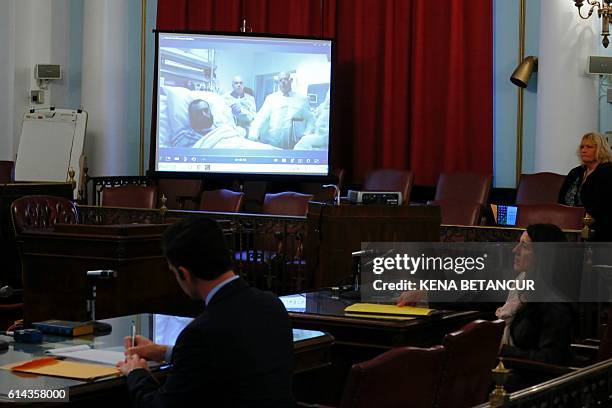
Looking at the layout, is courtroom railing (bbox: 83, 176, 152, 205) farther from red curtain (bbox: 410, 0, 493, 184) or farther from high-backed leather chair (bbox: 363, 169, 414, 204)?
red curtain (bbox: 410, 0, 493, 184)

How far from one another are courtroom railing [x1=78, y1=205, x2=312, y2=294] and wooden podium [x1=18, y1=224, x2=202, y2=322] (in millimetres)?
1678

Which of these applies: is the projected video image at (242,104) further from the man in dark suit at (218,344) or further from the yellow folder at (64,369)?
the man in dark suit at (218,344)

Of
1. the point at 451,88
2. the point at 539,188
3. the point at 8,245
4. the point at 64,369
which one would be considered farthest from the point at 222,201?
the point at 64,369

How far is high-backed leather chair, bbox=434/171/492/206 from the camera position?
937cm

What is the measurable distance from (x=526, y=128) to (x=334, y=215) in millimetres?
4669

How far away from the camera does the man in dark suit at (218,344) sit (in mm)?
2643

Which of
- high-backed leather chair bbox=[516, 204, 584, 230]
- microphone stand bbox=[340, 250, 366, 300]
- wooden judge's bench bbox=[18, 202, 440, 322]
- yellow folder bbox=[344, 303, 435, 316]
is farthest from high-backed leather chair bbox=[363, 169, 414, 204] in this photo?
yellow folder bbox=[344, 303, 435, 316]

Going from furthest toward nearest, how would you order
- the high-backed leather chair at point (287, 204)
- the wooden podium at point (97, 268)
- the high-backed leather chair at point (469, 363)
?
the high-backed leather chair at point (287, 204) → the wooden podium at point (97, 268) → the high-backed leather chair at point (469, 363)

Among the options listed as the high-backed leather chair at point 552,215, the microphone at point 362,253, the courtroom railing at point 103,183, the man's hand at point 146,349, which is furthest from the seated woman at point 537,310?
the courtroom railing at point 103,183

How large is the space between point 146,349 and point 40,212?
4.49 meters

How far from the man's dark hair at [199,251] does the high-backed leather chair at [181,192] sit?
7990 mm

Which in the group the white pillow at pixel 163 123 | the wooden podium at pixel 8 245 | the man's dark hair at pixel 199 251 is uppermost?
the white pillow at pixel 163 123

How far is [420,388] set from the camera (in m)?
3.02

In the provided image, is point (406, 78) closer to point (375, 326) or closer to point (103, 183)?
point (103, 183)
